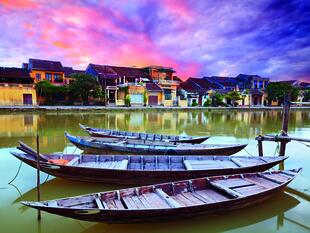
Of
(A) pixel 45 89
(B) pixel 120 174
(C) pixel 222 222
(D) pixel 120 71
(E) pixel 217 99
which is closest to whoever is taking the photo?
(C) pixel 222 222

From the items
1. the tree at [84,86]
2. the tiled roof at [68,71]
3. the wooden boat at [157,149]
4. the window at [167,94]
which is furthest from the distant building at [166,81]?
the wooden boat at [157,149]

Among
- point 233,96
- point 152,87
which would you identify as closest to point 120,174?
point 152,87

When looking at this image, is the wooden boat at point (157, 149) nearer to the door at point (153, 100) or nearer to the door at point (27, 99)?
the door at point (27, 99)

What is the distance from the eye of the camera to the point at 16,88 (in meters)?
32.4

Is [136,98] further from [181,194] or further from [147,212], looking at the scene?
[147,212]

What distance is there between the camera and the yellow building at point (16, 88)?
31.9m

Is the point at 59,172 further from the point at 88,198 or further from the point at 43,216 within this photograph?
the point at 88,198

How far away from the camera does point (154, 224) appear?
183 inches

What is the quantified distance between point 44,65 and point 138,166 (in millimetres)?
37482

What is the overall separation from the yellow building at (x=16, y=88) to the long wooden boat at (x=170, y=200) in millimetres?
33863

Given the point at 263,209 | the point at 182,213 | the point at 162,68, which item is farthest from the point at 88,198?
the point at 162,68

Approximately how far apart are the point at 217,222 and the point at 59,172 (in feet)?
13.9

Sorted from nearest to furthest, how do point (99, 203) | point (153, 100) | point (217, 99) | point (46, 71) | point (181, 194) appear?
point (99, 203) < point (181, 194) < point (46, 71) < point (153, 100) < point (217, 99)

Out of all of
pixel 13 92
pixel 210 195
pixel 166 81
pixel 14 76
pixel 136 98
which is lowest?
pixel 210 195
